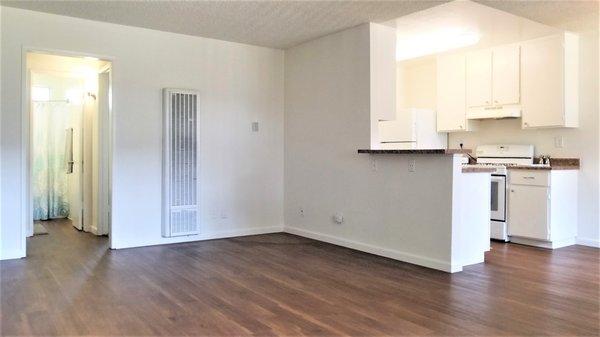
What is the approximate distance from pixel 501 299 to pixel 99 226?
4.84 meters

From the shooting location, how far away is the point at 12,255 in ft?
15.1

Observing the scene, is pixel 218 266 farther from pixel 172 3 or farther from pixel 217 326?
pixel 172 3

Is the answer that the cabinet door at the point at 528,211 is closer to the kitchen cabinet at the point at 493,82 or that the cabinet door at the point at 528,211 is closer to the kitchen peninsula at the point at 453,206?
the kitchen cabinet at the point at 493,82

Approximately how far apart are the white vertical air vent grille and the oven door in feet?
11.8

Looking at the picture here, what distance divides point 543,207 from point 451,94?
2.13 meters

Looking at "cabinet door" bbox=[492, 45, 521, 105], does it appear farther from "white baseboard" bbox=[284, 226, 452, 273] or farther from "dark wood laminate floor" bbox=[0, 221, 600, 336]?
"white baseboard" bbox=[284, 226, 452, 273]

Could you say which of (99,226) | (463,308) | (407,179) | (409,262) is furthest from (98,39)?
(463,308)

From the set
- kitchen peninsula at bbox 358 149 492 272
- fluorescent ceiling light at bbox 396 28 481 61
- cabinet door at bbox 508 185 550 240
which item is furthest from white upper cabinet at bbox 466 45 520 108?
kitchen peninsula at bbox 358 149 492 272

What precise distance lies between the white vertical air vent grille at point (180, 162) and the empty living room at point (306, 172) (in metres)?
0.02

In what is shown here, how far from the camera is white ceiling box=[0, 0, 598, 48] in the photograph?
4418mm

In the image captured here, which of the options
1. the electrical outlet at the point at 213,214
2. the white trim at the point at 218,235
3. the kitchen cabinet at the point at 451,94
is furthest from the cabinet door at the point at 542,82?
the electrical outlet at the point at 213,214

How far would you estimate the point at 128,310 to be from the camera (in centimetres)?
309

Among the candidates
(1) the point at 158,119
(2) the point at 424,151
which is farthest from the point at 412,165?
(1) the point at 158,119

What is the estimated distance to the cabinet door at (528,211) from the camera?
5.34 metres
